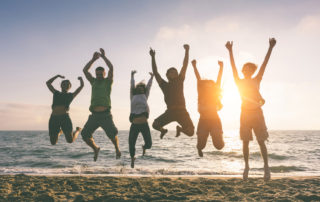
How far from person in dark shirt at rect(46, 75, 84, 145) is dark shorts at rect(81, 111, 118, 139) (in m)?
0.86

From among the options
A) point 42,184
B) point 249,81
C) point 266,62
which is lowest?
point 42,184

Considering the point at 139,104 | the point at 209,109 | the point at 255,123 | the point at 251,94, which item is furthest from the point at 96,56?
the point at 255,123

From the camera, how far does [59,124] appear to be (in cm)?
788

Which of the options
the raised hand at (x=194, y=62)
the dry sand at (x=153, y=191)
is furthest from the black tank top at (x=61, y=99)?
the raised hand at (x=194, y=62)

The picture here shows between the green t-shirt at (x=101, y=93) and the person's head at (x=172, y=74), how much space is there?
1.78 meters

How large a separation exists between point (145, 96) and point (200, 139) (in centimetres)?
198

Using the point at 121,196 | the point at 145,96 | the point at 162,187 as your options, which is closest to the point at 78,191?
the point at 121,196

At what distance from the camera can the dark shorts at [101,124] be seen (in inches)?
285

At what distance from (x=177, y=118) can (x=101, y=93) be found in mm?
2348

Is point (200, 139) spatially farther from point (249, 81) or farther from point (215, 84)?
point (249, 81)

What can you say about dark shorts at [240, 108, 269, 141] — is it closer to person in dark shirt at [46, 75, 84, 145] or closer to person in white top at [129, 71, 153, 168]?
person in white top at [129, 71, 153, 168]

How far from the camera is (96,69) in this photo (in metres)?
7.40

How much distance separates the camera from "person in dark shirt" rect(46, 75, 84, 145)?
7793 mm

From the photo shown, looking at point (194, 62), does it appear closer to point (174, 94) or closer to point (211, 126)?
point (174, 94)
